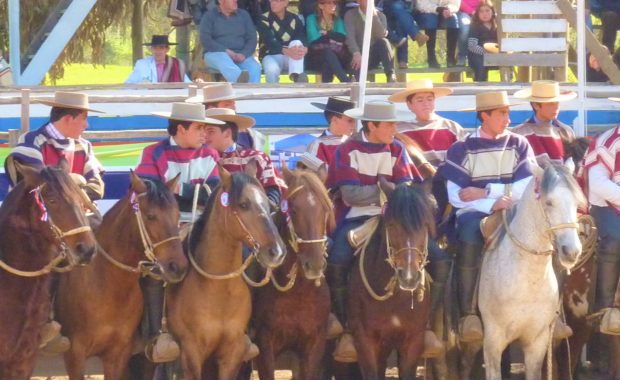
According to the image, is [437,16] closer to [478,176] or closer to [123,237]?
[478,176]

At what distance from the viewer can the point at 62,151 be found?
9.45 m

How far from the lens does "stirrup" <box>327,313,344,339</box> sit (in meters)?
9.52

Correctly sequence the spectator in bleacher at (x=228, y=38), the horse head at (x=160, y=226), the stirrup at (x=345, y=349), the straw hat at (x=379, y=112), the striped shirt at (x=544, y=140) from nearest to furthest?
1. the horse head at (x=160, y=226)
2. the stirrup at (x=345, y=349)
3. the straw hat at (x=379, y=112)
4. the striped shirt at (x=544, y=140)
5. the spectator in bleacher at (x=228, y=38)

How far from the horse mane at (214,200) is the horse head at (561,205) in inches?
74.5

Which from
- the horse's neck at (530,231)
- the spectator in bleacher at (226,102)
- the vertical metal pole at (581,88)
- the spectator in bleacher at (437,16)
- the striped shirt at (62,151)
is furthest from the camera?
the spectator in bleacher at (437,16)

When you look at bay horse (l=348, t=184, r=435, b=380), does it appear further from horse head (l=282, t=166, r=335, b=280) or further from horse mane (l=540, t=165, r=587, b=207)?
horse mane (l=540, t=165, r=587, b=207)

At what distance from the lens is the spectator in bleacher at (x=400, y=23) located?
16297 mm

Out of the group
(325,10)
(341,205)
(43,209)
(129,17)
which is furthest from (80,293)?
(129,17)

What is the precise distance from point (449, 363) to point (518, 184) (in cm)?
150

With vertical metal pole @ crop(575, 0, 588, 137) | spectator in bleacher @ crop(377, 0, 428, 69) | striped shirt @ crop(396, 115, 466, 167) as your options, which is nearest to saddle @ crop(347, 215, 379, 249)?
striped shirt @ crop(396, 115, 466, 167)

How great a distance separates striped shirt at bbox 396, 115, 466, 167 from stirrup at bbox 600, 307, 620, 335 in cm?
180

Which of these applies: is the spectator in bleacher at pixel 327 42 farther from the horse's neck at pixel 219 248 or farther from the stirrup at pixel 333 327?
the horse's neck at pixel 219 248

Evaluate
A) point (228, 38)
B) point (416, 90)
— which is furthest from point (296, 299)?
point (228, 38)

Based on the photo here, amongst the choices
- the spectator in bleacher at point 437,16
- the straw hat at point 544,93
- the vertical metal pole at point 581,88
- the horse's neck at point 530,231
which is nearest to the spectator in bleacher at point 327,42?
the spectator in bleacher at point 437,16
